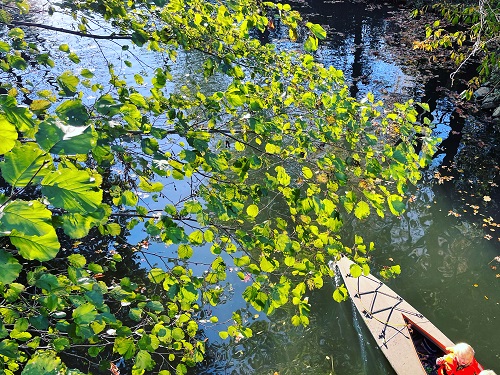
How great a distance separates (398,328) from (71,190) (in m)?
6.00

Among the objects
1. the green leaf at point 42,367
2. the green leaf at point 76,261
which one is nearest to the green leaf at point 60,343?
the green leaf at point 76,261

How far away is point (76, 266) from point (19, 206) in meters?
1.15

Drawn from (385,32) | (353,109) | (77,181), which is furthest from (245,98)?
(385,32)

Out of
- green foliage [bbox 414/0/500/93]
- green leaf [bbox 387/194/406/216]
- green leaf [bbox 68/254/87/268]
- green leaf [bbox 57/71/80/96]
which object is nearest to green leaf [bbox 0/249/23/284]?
green leaf [bbox 68/254/87/268]

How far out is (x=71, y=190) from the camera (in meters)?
0.93

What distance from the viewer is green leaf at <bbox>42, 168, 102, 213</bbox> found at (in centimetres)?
91

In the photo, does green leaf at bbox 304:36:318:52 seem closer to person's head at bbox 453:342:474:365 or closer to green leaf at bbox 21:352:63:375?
green leaf at bbox 21:352:63:375

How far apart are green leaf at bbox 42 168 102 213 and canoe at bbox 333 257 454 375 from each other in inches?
195

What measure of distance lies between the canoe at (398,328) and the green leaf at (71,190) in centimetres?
496

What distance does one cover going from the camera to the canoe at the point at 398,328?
221 inches

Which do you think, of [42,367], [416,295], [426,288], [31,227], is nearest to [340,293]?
[42,367]

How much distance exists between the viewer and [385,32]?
18.5 m

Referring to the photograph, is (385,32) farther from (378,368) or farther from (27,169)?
(27,169)

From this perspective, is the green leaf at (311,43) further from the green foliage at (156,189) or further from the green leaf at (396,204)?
the green leaf at (396,204)
